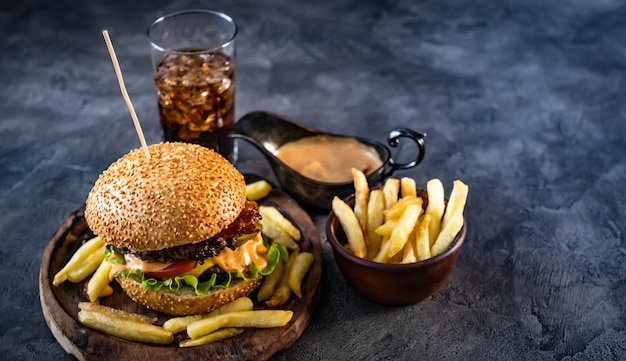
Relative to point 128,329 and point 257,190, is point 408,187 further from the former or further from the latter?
point 128,329

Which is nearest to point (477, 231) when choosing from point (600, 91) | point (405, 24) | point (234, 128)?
point (234, 128)

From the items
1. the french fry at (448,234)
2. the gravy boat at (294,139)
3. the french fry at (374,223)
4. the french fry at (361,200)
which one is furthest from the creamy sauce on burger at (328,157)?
the french fry at (448,234)

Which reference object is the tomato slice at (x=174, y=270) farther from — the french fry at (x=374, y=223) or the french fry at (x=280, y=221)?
the french fry at (x=374, y=223)

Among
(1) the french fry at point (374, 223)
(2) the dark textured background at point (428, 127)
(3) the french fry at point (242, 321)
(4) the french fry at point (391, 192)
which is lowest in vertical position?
(2) the dark textured background at point (428, 127)

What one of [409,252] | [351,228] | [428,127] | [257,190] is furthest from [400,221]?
[428,127]

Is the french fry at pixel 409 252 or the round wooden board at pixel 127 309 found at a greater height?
the french fry at pixel 409 252

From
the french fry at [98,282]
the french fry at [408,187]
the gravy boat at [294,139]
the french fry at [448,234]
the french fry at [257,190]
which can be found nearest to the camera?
the french fry at [448,234]
